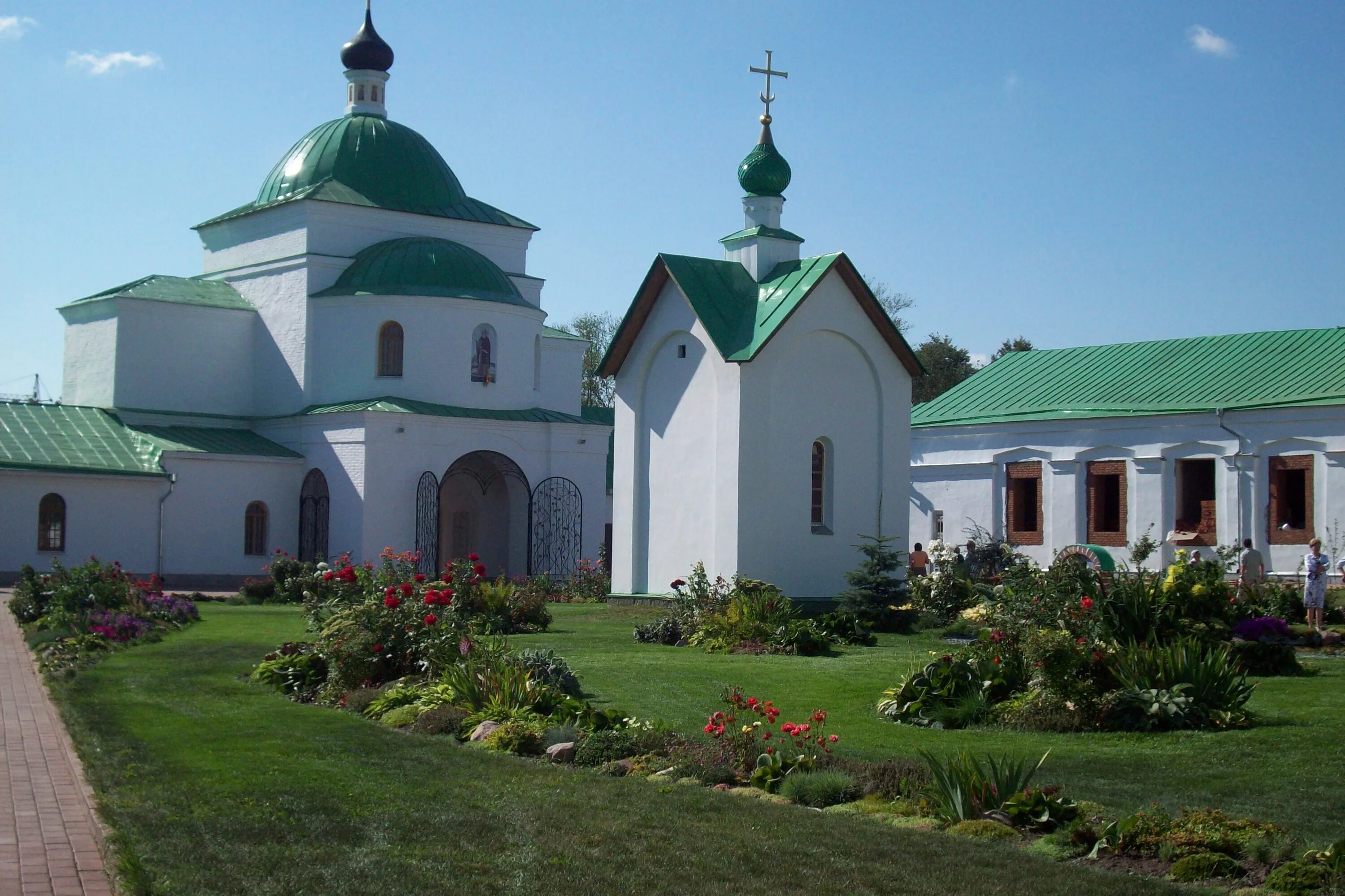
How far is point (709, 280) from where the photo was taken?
24.3 metres

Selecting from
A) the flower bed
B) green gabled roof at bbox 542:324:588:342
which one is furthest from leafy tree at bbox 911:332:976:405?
the flower bed

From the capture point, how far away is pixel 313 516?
3647 centimetres

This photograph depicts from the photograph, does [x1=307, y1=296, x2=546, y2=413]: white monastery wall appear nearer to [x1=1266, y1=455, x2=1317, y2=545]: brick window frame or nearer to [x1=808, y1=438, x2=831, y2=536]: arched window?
[x1=808, y1=438, x2=831, y2=536]: arched window

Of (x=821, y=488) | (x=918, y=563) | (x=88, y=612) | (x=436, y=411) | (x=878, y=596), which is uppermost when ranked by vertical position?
(x=436, y=411)

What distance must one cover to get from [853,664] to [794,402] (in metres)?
8.25

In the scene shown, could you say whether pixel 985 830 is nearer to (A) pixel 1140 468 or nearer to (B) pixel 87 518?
(A) pixel 1140 468

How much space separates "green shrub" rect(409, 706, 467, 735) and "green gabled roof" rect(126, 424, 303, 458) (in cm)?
2489

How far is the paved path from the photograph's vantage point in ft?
23.6

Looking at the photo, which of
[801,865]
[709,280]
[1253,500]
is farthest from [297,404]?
[801,865]

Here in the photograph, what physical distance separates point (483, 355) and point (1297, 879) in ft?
106

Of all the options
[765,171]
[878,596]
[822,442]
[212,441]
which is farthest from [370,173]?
[878,596]

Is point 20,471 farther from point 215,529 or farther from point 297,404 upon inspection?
point 297,404

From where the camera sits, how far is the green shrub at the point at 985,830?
7930 millimetres

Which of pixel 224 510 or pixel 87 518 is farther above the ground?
pixel 224 510
